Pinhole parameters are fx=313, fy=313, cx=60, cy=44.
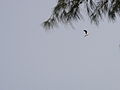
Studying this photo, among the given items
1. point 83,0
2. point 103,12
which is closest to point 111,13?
point 103,12

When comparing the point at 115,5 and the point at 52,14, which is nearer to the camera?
the point at 115,5

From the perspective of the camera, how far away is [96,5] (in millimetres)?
2463

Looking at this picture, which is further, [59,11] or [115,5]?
[59,11]

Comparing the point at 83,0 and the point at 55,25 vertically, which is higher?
the point at 83,0

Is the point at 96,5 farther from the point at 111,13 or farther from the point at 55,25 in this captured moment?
the point at 55,25

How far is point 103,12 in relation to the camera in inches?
97.0

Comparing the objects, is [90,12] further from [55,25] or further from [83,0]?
[55,25]

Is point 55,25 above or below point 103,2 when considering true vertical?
below

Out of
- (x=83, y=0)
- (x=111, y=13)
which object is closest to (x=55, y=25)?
(x=83, y=0)

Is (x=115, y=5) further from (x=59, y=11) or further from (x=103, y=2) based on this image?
(x=59, y=11)

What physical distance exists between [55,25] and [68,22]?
11 centimetres

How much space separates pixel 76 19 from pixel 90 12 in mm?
131

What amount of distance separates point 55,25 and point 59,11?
0.14m

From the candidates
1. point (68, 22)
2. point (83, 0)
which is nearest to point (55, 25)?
point (68, 22)
